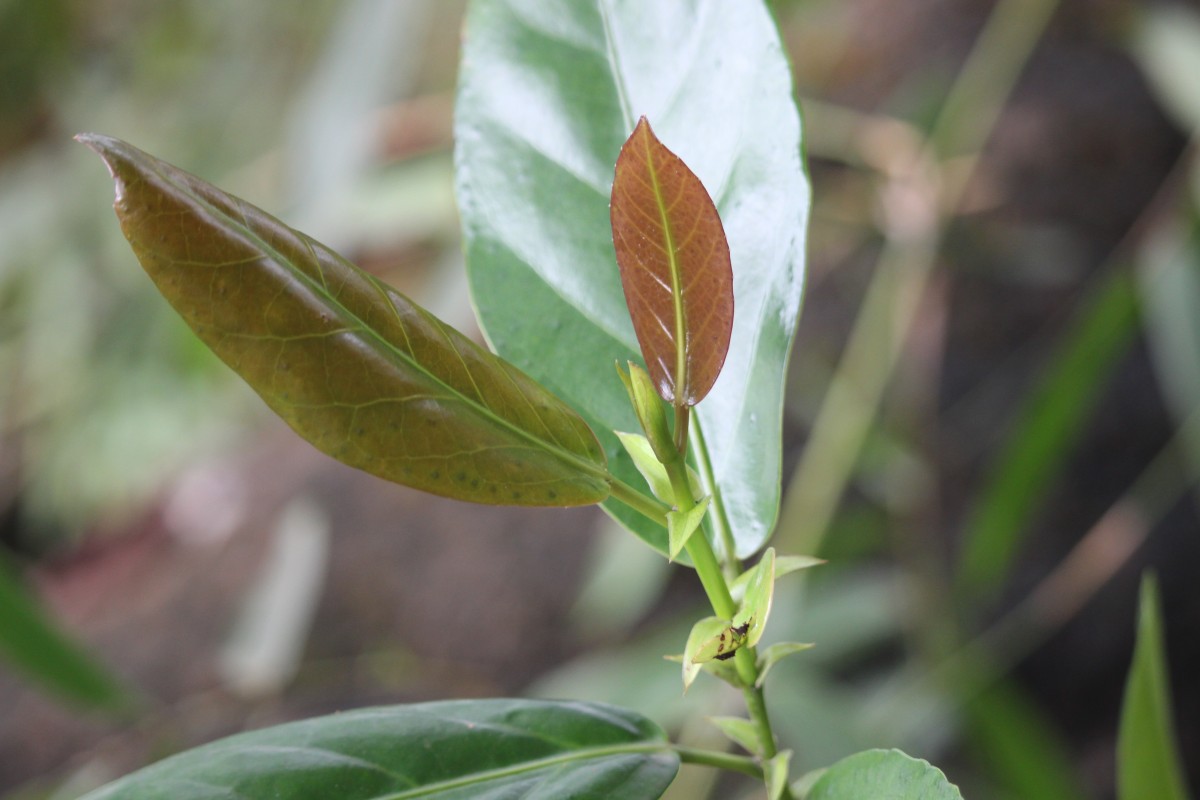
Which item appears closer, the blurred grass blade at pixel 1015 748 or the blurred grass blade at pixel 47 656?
the blurred grass blade at pixel 47 656

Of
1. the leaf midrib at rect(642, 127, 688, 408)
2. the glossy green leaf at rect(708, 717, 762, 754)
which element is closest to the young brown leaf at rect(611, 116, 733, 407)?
the leaf midrib at rect(642, 127, 688, 408)

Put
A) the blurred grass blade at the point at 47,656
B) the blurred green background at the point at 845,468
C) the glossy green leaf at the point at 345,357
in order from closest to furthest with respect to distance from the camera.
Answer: the glossy green leaf at the point at 345,357 < the blurred grass blade at the point at 47,656 < the blurred green background at the point at 845,468

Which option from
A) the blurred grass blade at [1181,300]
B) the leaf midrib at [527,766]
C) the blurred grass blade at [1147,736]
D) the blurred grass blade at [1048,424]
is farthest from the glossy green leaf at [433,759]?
the blurred grass blade at [1181,300]

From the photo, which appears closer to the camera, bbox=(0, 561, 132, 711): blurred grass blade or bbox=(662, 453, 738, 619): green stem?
bbox=(662, 453, 738, 619): green stem

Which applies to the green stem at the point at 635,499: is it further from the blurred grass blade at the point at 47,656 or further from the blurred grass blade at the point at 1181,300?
the blurred grass blade at the point at 1181,300

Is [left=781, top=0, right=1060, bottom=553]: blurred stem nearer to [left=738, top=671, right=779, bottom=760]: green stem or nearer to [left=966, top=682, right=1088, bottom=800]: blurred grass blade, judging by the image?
[left=966, top=682, right=1088, bottom=800]: blurred grass blade

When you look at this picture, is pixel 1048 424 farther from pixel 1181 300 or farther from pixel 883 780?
pixel 883 780

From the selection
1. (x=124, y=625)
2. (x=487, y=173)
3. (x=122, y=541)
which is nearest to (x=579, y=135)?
(x=487, y=173)
